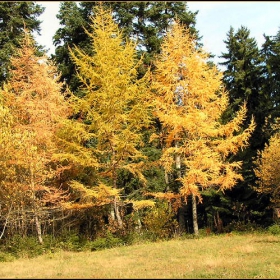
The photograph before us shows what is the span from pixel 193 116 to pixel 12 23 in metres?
15.6

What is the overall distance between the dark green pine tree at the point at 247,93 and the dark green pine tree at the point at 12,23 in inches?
564

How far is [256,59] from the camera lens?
24.1 metres

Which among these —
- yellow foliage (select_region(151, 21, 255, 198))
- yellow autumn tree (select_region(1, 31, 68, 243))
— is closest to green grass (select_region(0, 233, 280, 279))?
yellow autumn tree (select_region(1, 31, 68, 243))

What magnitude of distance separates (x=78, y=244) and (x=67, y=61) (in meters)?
14.3

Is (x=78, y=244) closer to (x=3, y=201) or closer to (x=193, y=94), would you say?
(x=3, y=201)

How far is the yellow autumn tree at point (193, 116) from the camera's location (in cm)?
1602

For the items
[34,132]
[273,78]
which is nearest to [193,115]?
[34,132]

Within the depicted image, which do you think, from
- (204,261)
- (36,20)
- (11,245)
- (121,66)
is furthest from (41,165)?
(36,20)

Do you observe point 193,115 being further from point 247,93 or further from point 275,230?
point 247,93

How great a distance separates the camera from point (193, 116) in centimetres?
1638

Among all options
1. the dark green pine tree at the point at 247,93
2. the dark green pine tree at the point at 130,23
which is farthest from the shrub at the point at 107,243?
the dark green pine tree at the point at 130,23

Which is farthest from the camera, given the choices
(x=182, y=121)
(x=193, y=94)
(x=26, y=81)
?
(x=26, y=81)

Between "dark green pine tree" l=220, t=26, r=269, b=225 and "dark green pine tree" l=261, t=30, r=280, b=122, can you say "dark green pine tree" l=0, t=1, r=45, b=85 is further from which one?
"dark green pine tree" l=261, t=30, r=280, b=122

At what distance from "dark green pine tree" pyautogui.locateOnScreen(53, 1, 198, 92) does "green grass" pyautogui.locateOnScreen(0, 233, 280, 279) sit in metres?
13.5
